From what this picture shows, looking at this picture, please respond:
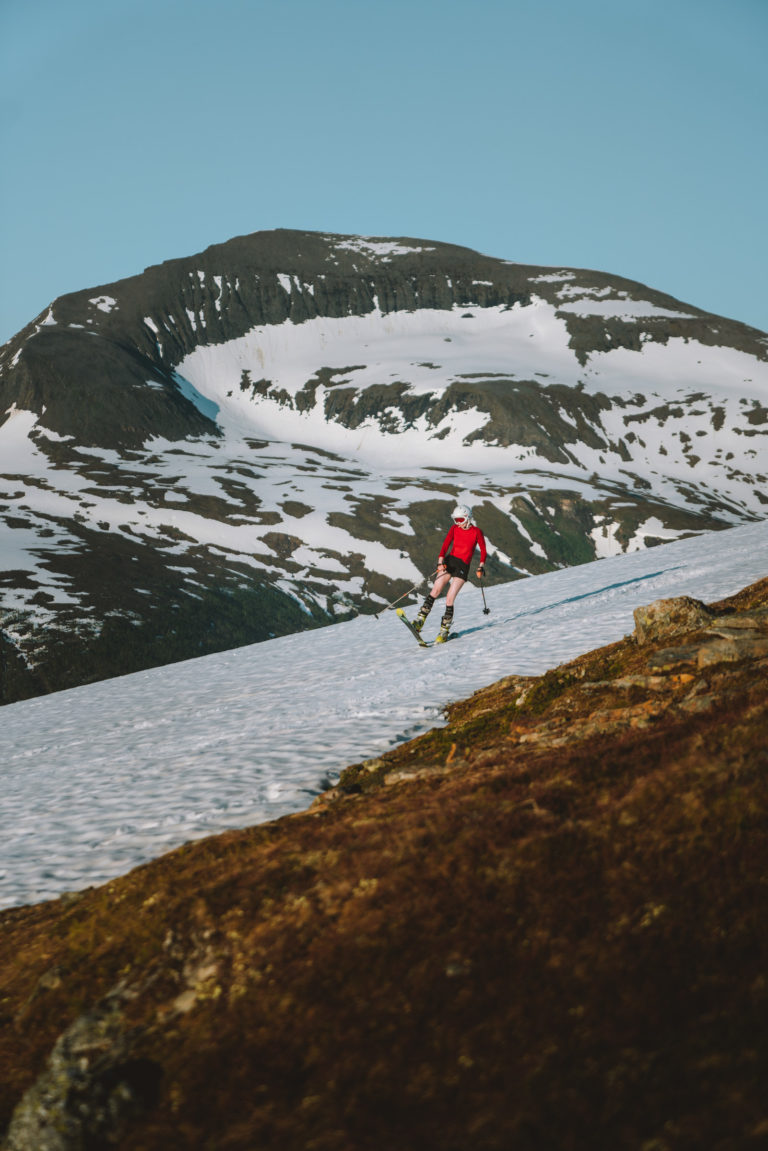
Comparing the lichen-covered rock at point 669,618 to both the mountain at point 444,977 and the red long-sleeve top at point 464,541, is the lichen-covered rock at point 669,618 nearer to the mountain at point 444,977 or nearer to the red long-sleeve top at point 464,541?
the mountain at point 444,977

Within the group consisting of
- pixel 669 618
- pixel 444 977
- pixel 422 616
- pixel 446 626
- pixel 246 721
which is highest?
pixel 422 616

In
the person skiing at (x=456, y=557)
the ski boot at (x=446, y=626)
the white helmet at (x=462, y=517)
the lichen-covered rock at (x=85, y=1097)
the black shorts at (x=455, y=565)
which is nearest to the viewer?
the lichen-covered rock at (x=85, y=1097)

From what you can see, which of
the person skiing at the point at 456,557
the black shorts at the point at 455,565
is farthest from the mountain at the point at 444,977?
the black shorts at the point at 455,565

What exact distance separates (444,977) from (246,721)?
1202 cm

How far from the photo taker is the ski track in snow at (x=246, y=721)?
1030 centimetres

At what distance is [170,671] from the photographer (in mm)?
30016

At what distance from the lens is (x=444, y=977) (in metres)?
4.50

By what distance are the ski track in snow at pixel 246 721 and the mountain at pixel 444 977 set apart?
314 cm

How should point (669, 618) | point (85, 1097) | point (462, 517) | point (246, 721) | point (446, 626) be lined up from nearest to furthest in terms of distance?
point (85, 1097) < point (669, 618) < point (246, 721) < point (462, 517) < point (446, 626)

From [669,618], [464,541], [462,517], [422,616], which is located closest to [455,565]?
[464,541]

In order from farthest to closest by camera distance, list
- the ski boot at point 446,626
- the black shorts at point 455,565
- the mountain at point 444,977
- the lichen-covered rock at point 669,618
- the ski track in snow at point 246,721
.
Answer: the black shorts at point 455,565 → the ski boot at point 446,626 → the lichen-covered rock at point 669,618 → the ski track in snow at point 246,721 → the mountain at point 444,977

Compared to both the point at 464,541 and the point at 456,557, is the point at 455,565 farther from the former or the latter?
the point at 464,541

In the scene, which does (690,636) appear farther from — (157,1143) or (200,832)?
(157,1143)

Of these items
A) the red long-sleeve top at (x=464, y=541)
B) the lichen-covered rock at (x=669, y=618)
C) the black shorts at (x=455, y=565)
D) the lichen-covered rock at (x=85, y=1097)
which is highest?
the red long-sleeve top at (x=464, y=541)
